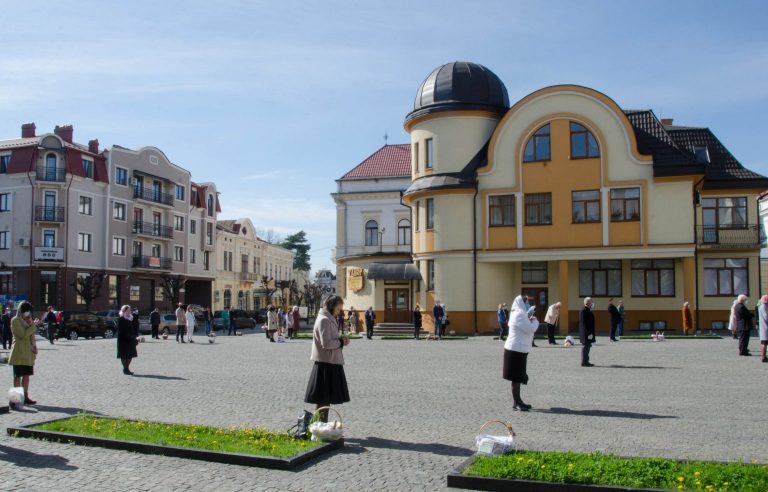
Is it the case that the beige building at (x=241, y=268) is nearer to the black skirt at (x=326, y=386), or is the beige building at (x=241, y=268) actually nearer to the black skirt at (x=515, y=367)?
the black skirt at (x=515, y=367)

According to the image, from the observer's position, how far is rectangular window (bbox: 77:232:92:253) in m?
54.2

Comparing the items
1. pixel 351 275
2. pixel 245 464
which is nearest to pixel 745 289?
pixel 351 275

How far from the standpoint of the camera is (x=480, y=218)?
37125 mm

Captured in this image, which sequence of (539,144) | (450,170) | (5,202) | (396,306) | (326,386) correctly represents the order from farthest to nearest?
(5,202) < (396,306) < (450,170) < (539,144) < (326,386)

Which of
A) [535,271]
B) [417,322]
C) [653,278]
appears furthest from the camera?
[535,271]

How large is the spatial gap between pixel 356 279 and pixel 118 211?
26161 millimetres

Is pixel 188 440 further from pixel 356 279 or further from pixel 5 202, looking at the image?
pixel 5 202

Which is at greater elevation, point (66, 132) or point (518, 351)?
point (66, 132)

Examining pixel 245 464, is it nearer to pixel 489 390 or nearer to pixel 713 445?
pixel 713 445

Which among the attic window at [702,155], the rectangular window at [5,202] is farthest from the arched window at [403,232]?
the rectangular window at [5,202]

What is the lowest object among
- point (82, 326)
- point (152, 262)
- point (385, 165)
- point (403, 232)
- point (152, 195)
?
point (82, 326)

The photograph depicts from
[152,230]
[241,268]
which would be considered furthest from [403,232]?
[241,268]

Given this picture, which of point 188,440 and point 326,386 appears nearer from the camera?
point 188,440

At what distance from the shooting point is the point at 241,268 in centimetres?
8206
